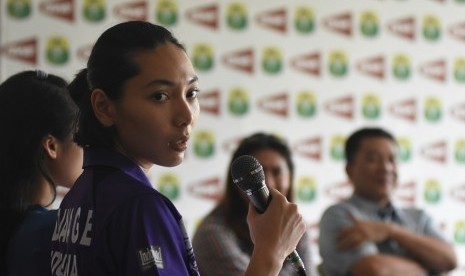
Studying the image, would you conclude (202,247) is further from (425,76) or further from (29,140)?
(425,76)

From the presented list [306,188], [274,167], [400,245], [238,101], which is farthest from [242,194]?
[306,188]

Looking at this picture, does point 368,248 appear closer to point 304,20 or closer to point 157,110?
point 304,20

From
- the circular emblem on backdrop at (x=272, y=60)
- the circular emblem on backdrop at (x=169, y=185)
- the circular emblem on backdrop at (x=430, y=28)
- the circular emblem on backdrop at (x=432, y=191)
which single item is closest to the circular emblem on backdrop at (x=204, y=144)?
the circular emblem on backdrop at (x=169, y=185)

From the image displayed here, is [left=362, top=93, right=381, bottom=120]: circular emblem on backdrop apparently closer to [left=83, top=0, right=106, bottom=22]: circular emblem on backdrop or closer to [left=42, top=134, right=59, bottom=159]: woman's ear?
[left=83, top=0, right=106, bottom=22]: circular emblem on backdrop

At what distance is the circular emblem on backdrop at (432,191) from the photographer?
4301 millimetres

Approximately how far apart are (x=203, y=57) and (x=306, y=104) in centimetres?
60

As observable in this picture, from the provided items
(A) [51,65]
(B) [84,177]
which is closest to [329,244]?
(A) [51,65]

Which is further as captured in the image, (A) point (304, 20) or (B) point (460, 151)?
(B) point (460, 151)

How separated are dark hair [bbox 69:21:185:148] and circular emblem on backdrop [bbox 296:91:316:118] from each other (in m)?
3.02

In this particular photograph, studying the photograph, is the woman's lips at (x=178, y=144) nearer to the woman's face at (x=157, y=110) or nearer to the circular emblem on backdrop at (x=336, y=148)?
the woman's face at (x=157, y=110)

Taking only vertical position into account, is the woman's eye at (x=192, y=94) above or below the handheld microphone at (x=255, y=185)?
above

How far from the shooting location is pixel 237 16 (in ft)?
13.2

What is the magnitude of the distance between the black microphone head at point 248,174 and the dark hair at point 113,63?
210mm

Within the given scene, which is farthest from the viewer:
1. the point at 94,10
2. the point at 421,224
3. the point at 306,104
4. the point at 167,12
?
the point at 306,104
